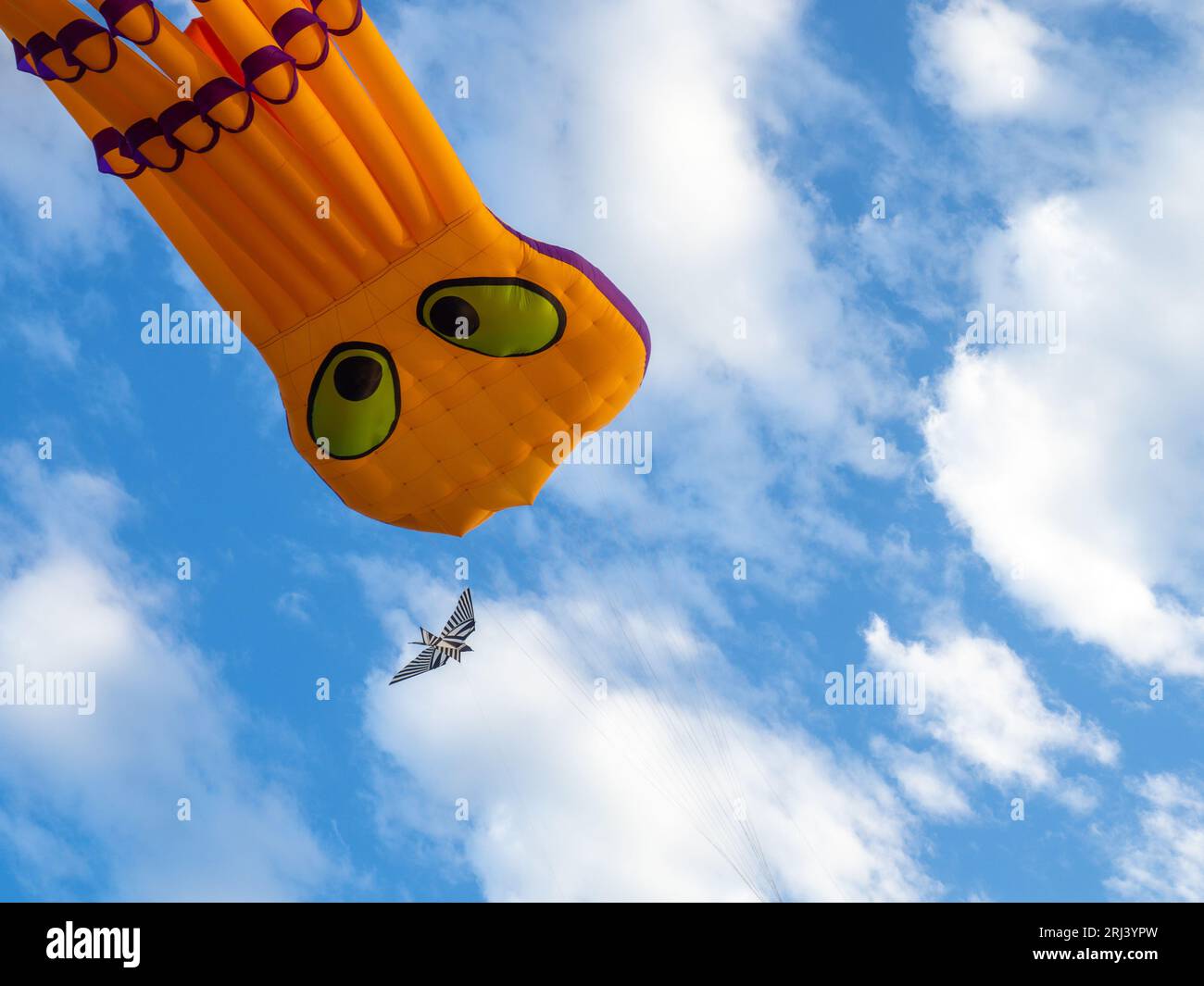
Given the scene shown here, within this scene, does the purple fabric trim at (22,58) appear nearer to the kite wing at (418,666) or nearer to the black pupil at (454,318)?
the black pupil at (454,318)

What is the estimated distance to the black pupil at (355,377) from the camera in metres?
16.1

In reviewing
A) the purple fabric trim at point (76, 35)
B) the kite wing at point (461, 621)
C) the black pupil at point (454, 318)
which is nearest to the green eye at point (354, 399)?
the black pupil at point (454, 318)

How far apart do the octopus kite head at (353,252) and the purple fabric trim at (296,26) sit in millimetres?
23

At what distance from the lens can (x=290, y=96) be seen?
13844mm

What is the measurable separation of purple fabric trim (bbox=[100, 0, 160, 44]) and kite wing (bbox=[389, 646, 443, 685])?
8.95m

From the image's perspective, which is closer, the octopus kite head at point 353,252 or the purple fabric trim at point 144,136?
the octopus kite head at point 353,252

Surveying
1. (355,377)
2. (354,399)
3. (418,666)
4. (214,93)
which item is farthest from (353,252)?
(418,666)

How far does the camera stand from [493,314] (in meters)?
15.9

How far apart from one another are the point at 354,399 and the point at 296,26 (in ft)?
15.9

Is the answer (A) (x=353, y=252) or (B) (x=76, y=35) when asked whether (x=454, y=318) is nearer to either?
(A) (x=353, y=252)

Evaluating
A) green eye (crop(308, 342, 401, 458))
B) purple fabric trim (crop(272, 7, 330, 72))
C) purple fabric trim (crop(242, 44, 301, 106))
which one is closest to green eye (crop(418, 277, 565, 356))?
green eye (crop(308, 342, 401, 458))
